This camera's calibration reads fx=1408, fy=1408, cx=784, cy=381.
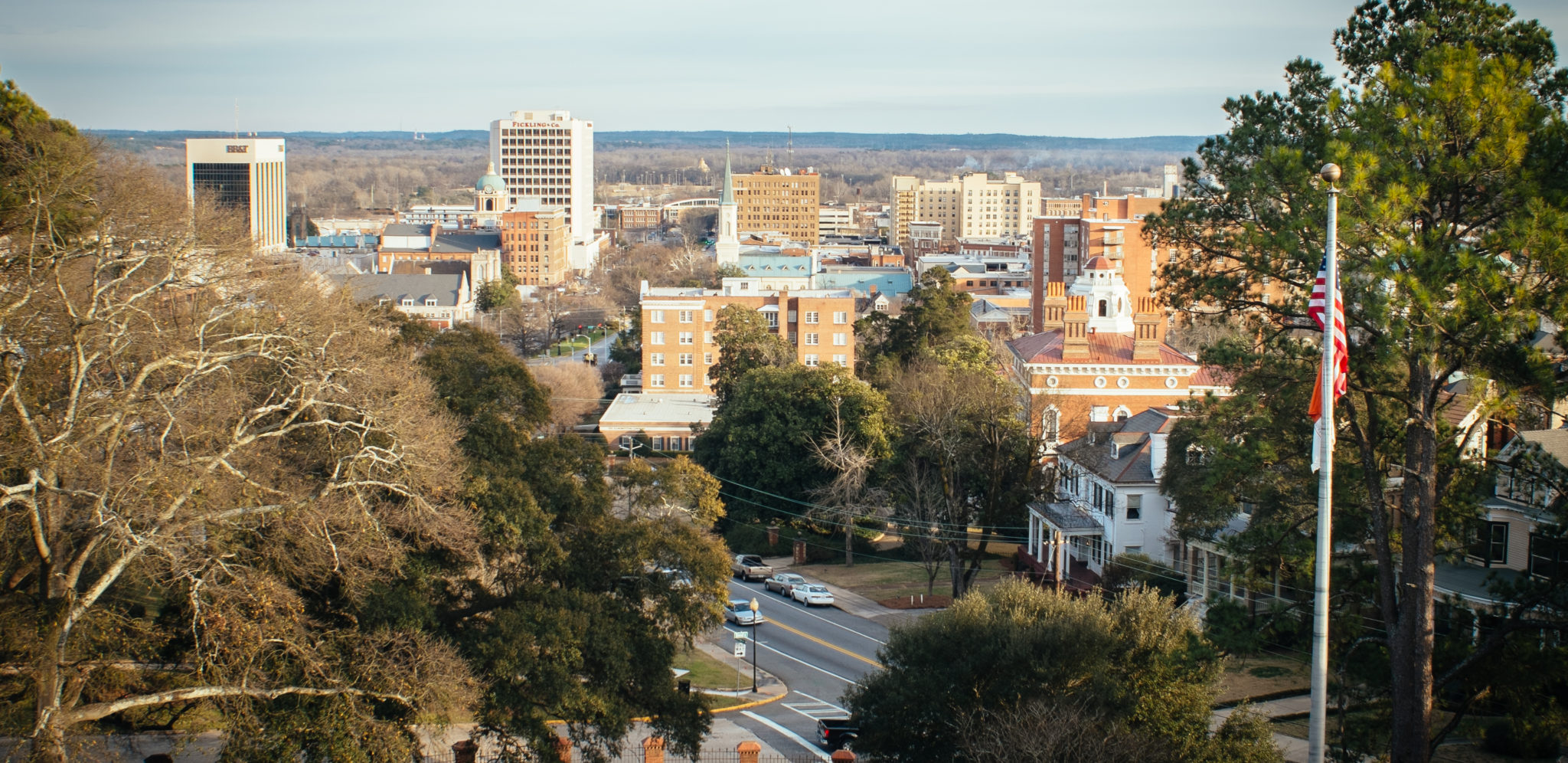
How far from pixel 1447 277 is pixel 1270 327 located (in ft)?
15.2

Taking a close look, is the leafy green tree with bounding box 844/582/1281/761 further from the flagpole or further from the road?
the flagpole

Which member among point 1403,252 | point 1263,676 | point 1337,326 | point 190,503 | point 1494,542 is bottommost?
point 1263,676

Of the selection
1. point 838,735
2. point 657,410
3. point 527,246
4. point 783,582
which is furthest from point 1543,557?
point 527,246

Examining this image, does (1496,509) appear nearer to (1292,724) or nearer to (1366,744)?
(1292,724)

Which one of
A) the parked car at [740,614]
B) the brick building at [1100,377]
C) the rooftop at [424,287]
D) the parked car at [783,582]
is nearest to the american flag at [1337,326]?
the parked car at [740,614]

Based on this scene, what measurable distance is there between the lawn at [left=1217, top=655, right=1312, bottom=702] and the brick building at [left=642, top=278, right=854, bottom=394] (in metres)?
55.0

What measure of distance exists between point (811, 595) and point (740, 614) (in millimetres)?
4160

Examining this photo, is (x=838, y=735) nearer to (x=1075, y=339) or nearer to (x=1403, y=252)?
(x=1403, y=252)

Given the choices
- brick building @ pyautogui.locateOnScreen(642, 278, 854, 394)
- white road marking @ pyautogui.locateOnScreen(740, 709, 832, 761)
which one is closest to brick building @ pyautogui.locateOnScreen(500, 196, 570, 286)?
brick building @ pyautogui.locateOnScreen(642, 278, 854, 394)

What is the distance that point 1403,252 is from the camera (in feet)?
71.2

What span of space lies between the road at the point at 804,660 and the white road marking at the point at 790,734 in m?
0.02

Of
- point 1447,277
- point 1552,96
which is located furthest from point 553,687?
point 1552,96

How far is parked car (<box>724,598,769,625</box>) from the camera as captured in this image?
148ft

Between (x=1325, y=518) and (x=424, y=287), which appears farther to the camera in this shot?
(x=424, y=287)
